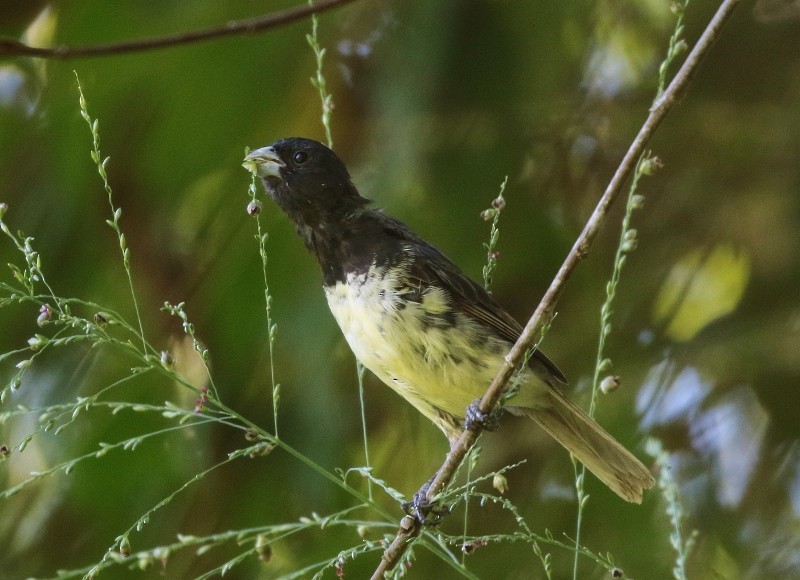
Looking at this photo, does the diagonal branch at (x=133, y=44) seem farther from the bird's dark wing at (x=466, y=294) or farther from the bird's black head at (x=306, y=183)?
the bird's black head at (x=306, y=183)

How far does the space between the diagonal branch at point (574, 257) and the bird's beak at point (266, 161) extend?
5.20ft

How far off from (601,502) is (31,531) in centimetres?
209

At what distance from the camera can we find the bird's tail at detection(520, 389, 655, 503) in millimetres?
3485

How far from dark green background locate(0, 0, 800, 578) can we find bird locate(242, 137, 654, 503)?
0.22m

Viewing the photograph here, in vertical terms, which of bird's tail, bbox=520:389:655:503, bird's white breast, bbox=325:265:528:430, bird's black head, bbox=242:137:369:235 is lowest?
bird's tail, bbox=520:389:655:503

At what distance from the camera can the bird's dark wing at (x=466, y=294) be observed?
357 cm

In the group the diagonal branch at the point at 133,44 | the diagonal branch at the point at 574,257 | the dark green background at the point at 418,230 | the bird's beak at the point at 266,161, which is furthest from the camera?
the dark green background at the point at 418,230

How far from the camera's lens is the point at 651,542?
3811 mm

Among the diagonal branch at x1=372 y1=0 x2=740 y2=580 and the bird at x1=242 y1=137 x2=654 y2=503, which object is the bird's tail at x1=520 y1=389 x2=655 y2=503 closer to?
the bird at x1=242 y1=137 x2=654 y2=503

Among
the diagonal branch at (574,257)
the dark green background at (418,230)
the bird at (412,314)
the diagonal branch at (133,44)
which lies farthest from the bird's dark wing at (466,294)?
the diagonal branch at (133,44)

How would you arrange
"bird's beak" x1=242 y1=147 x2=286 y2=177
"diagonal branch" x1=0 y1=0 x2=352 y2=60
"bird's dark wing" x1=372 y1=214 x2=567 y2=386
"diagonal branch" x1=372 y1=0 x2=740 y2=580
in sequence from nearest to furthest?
"diagonal branch" x1=0 y1=0 x2=352 y2=60, "diagonal branch" x1=372 y1=0 x2=740 y2=580, "bird's dark wing" x1=372 y1=214 x2=567 y2=386, "bird's beak" x1=242 y1=147 x2=286 y2=177

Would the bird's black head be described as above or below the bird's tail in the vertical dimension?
above

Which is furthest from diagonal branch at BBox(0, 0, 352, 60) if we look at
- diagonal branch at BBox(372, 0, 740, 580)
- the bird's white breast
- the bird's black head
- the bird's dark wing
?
the bird's black head

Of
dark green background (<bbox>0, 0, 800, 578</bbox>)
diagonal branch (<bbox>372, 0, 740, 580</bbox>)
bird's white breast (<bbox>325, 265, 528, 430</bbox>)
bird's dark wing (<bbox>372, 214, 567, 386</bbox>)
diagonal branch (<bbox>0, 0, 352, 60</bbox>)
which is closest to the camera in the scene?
diagonal branch (<bbox>0, 0, 352, 60</bbox>)
